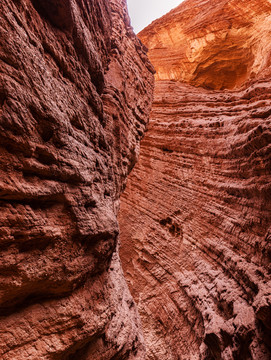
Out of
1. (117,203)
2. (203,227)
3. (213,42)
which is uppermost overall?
(213,42)

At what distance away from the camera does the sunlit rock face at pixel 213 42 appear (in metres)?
13.2

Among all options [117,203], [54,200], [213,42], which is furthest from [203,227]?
[213,42]

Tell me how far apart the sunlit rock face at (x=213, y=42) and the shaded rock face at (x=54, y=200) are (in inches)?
482

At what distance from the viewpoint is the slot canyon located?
2703mm

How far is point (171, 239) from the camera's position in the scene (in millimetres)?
7738

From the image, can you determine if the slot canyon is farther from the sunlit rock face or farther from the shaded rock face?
the sunlit rock face

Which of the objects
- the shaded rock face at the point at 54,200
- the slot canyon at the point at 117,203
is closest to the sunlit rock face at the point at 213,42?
the slot canyon at the point at 117,203

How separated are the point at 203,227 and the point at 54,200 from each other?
529cm

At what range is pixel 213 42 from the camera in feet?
46.6

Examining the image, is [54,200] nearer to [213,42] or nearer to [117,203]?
[117,203]

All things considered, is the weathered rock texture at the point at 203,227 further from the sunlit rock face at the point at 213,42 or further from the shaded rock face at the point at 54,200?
the sunlit rock face at the point at 213,42

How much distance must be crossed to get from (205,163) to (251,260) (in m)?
3.68

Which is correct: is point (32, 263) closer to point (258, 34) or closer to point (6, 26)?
point (6, 26)

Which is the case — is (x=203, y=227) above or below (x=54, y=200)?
below
